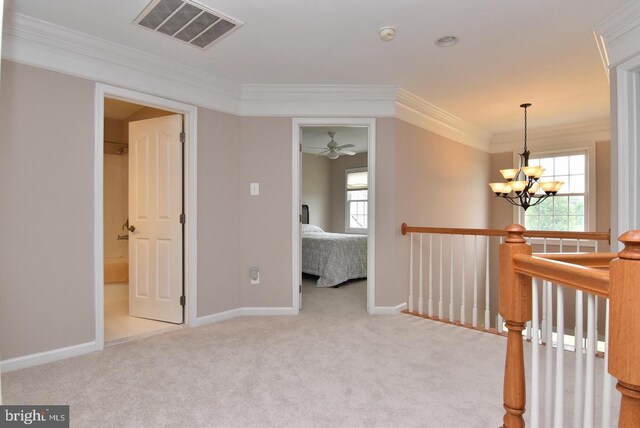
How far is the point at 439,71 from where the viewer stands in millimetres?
3273

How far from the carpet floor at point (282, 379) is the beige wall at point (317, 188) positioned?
186 inches

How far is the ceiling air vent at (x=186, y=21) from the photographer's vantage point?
228 cm

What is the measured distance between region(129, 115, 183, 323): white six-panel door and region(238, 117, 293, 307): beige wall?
2.07 feet

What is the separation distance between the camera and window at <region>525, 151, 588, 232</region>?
5.20 m

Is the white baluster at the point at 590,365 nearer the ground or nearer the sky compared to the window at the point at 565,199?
nearer the ground

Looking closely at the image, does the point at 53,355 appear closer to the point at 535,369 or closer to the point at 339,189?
the point at 535,369

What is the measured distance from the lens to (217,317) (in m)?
3.50

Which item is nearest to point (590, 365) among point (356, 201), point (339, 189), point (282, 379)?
point (282, 379)

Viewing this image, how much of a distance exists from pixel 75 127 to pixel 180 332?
1842 mm

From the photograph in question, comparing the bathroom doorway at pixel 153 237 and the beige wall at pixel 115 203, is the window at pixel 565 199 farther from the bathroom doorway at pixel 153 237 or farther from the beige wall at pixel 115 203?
the beige wall at pixel 115 203

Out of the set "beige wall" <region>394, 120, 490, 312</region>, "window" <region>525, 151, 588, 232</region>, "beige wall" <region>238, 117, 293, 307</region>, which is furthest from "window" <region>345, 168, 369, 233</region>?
"beige wall" <region>238, 117, 293, 307</region>

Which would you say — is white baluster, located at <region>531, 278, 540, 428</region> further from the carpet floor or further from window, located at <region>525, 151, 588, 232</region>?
window, located at <region>525, 151, 588, 232</region>

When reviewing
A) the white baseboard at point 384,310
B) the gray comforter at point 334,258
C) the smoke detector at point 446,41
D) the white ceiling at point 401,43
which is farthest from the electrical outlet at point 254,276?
the smoke detector at point 446,41

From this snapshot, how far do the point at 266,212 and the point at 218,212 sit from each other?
1.57ft
